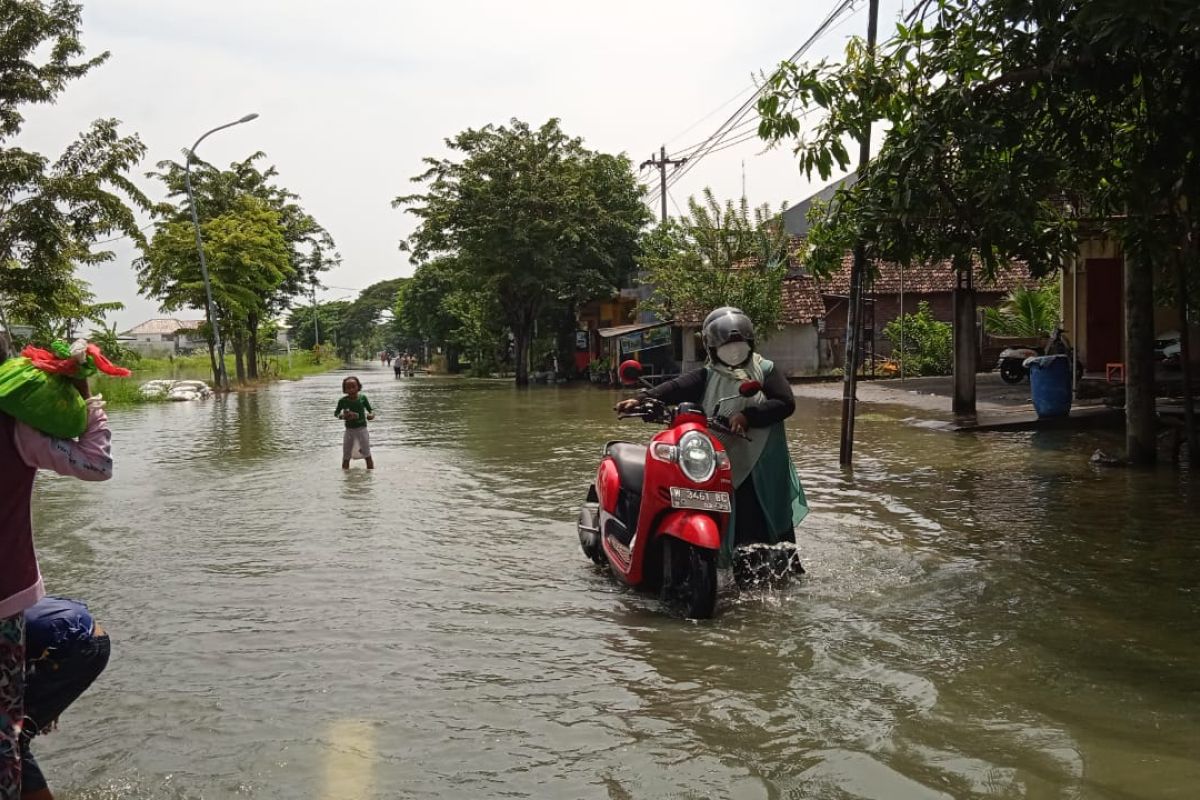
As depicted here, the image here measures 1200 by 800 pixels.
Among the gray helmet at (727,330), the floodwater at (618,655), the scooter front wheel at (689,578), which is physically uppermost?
the gray helmet at (727,330)

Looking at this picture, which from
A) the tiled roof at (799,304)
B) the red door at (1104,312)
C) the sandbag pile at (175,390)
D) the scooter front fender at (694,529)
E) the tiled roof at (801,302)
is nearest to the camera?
the scooter front fender at (694,529)

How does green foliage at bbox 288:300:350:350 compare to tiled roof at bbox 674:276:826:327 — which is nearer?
tiled roof at bbox 674:276:826:327

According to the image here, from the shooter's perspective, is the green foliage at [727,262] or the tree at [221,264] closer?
the green foliage at [727,262]

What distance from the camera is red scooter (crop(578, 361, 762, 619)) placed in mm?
5496

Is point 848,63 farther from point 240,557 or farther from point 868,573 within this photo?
point 240,557

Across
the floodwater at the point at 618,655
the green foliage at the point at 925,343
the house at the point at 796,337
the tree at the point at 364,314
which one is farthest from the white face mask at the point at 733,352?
the tree at the point at 364,314

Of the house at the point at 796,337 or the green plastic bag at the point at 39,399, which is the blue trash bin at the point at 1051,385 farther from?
the house at the point at 796,337

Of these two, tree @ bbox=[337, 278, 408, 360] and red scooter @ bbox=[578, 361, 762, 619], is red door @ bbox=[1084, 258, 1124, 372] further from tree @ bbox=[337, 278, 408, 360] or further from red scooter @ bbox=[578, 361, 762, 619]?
tree @ bbox=[337, 278, 408, 360]

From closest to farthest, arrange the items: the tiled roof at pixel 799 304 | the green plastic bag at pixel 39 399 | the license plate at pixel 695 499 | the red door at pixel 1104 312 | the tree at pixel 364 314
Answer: the green plastic bag at pixel 39 399 < the license plate at pixel 695 499 < the red door at pixel 1104 312 < the tiled roof at pixel 799 304 < the tree at pixel 364 314

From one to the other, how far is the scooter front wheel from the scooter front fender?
0.12m

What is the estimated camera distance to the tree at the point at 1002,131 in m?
7.05

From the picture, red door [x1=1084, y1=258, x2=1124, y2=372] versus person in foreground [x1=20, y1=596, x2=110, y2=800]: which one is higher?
red door [x1=1084, y1=258, x2=1124, y2=372]

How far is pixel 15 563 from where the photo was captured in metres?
2.93

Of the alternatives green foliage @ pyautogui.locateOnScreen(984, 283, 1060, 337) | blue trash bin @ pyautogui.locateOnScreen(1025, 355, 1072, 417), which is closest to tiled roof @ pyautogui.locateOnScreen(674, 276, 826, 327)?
green foliage @ pyautogui.locateOnScreen(984, 283, 1060, 337)
